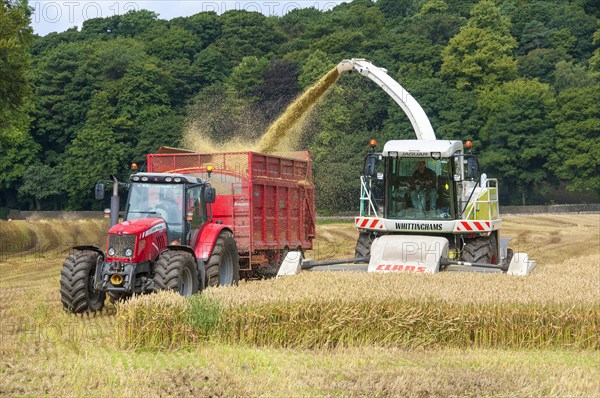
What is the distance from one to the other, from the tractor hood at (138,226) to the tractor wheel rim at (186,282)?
2.79 feet

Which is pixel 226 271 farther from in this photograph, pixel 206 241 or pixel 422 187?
pixel 422 187

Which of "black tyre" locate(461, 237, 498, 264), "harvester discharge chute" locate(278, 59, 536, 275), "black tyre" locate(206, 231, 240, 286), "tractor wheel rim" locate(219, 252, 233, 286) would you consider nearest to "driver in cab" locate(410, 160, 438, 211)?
"harvester discharge chute" locate(278, 59, 536, 275)

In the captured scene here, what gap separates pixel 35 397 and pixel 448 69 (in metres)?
77.9

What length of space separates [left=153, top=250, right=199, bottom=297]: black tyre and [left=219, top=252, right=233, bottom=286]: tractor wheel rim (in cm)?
155

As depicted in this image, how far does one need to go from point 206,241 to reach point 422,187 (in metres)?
4.13

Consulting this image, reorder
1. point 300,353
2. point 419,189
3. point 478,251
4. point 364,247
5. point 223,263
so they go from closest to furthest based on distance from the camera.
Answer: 1. point 300,353
2. point 223,263
3. point 478,251
4. point 419,189
5. point 364,247

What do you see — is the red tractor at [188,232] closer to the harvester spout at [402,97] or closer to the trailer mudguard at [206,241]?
the trailer mudguard at [206,241]

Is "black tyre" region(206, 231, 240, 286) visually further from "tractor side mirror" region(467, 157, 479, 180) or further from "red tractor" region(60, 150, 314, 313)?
"tractor side mirror" region(467, 157, 479, 180)

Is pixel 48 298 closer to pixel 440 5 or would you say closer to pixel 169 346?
pixel 169 346

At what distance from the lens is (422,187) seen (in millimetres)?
17422

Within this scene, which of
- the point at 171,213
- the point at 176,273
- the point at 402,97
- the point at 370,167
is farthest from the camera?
the point at 402,97

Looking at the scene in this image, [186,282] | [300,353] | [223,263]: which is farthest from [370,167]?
[300,353]

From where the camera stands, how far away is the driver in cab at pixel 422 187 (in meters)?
17.3

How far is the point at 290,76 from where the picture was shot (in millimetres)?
83875
